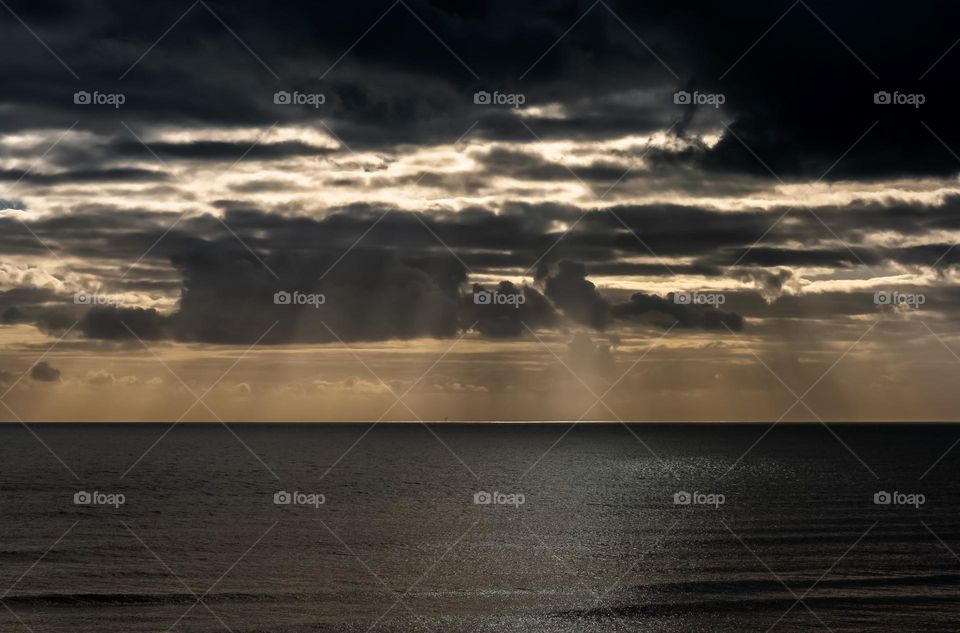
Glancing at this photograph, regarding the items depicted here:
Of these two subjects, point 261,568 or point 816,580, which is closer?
point 816,580

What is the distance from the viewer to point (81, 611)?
1876 inches

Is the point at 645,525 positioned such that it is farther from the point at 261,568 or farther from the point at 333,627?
the point at 333,627

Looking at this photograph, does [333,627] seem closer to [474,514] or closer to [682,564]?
[682,564]

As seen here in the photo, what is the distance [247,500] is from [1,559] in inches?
1603

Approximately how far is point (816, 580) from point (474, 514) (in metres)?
40.6

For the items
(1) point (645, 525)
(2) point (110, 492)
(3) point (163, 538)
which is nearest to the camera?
(3) point (163, 538)

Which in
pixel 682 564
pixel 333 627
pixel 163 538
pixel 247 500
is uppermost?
pixel 247 500

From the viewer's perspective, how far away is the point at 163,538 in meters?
72.4

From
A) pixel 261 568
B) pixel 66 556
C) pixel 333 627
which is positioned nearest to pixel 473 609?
pixel 333 627

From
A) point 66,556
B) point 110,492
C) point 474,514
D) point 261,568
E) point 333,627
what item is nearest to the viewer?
point 333,627

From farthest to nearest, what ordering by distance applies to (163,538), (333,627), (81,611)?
1. (163,538)
2. (81,611)
3. (333,627)

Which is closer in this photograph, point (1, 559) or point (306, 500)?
point (1, 559)

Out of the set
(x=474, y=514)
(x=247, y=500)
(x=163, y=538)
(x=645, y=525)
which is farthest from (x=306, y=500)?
(x=645, y=525)

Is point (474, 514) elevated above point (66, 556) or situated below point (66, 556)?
above
